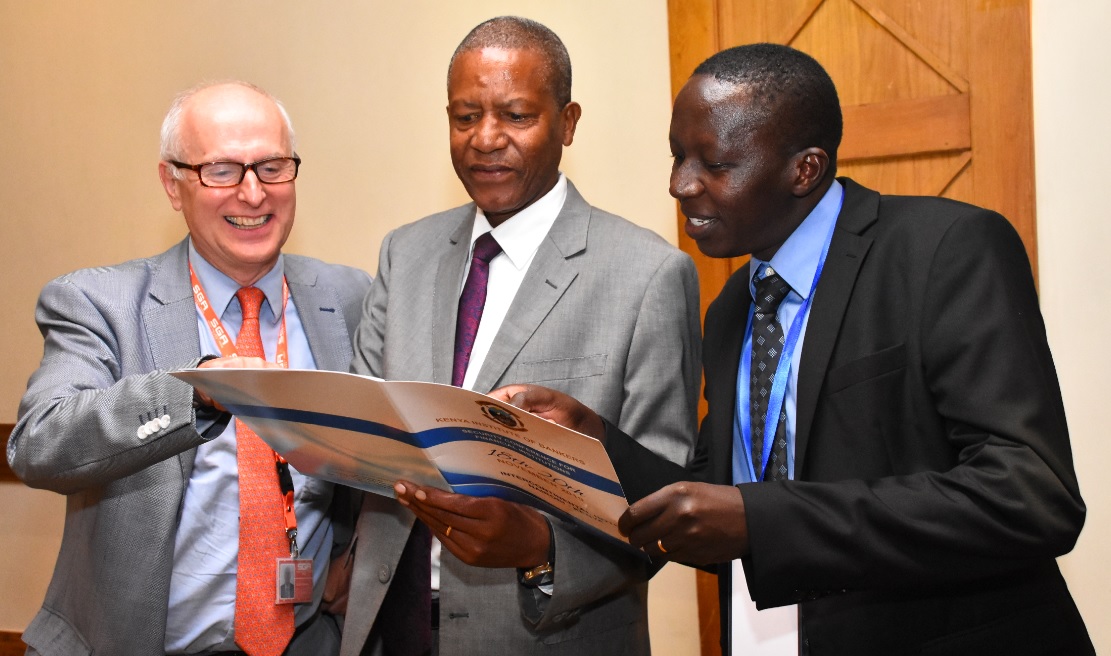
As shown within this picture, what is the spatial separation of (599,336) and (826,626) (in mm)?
744

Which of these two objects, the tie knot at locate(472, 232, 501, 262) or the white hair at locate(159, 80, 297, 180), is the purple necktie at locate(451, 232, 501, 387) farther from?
the white hair at locate(159, 80, 297, 180)

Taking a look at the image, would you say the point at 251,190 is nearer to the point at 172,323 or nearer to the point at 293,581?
the point at 172,323

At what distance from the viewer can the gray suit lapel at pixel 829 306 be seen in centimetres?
170

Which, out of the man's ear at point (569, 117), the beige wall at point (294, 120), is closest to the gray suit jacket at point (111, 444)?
the man's ear at point (569, 117)

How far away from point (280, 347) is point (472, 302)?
529 mm

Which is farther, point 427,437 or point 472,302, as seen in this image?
point 472,302

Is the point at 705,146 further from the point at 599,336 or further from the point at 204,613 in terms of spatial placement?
the point at 204,613

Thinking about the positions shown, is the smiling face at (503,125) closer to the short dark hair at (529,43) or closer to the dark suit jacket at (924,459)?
the short dark hair at (529,43)

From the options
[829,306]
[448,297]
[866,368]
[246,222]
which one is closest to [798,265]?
[829,306]

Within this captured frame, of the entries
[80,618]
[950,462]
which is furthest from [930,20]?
[80,618]

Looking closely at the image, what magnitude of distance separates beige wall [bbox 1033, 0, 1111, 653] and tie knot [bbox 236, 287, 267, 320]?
7.88ft

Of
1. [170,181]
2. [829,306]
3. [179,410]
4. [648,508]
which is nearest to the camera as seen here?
[648,508]

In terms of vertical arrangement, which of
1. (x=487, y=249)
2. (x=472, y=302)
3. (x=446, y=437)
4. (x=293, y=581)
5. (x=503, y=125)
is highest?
(x=503, y=125)

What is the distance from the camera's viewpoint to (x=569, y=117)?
242 centimetres
